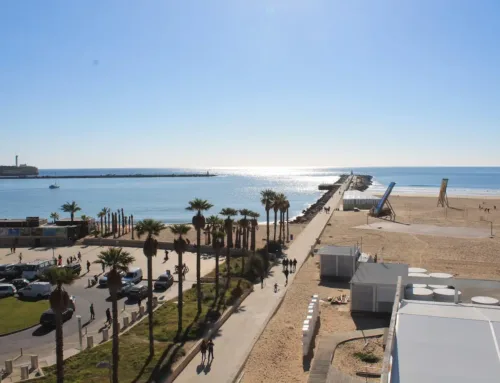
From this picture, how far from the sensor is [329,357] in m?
18.1

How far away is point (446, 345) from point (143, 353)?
1120 centimetres

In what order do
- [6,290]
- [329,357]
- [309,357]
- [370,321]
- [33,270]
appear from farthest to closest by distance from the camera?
[33,270], [6,290], [370,321], [309,357], [329,357]

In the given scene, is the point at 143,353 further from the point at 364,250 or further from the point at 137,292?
the point at 364,250

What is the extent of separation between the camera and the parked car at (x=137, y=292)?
26948 mm

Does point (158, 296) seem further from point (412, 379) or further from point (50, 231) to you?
point (50, 231)

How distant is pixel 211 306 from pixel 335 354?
7.96 meters

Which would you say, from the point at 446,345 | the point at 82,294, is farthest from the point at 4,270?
the point at 446,345

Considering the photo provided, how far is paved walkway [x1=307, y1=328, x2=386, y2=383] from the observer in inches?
635

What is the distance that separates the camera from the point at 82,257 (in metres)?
41.1

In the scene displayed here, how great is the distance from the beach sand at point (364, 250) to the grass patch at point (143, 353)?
3.00m

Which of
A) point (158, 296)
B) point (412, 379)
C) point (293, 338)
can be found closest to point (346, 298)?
point (293, 338)

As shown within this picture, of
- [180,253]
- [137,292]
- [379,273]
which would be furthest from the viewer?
[137,292]

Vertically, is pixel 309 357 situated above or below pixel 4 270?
below

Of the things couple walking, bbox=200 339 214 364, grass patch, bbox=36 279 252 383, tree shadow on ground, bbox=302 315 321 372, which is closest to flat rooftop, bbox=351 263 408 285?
tree shadow on ground, bbox=302 315 321 372
